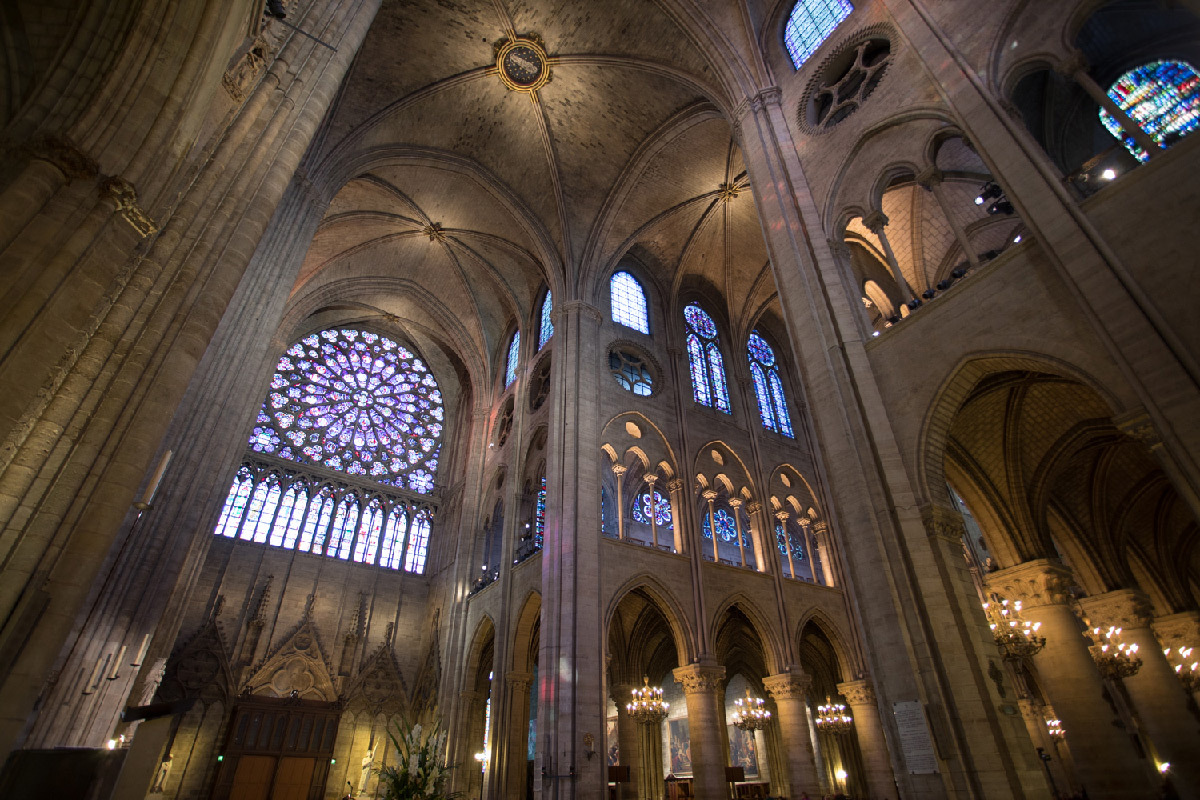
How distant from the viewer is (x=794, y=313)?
364 inches

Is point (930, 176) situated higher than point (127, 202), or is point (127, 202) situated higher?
point (930, 176)

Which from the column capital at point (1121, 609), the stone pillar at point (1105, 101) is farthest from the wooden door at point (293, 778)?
the stone pillar at point (1105, 101)

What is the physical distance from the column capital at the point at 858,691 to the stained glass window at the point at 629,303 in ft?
37.5

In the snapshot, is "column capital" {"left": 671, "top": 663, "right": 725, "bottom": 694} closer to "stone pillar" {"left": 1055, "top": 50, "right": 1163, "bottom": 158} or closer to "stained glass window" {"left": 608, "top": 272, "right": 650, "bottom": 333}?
"stained glass window" {"left": 608, "top": 272, "right": 650, "bottom": 333}

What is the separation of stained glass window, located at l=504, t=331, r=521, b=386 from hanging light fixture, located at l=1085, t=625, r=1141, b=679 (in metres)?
16.7

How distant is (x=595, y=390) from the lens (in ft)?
53.3

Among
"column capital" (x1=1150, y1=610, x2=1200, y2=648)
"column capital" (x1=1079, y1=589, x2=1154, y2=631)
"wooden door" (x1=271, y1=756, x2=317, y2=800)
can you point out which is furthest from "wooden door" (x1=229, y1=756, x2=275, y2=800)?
"column capital" (x1=1150, y1=610, x2=1200, y2=648)

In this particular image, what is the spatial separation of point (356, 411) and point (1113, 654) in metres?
22.8

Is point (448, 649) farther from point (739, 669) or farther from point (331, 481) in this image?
point (739, 669)

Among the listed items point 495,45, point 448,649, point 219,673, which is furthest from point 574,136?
point 219,673

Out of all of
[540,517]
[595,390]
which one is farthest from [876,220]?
[540,517]

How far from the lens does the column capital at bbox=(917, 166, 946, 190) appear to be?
848cm

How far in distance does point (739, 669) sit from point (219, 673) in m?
16.3

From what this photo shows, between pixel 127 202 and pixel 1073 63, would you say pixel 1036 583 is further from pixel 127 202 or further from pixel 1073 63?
pixel 127 202
